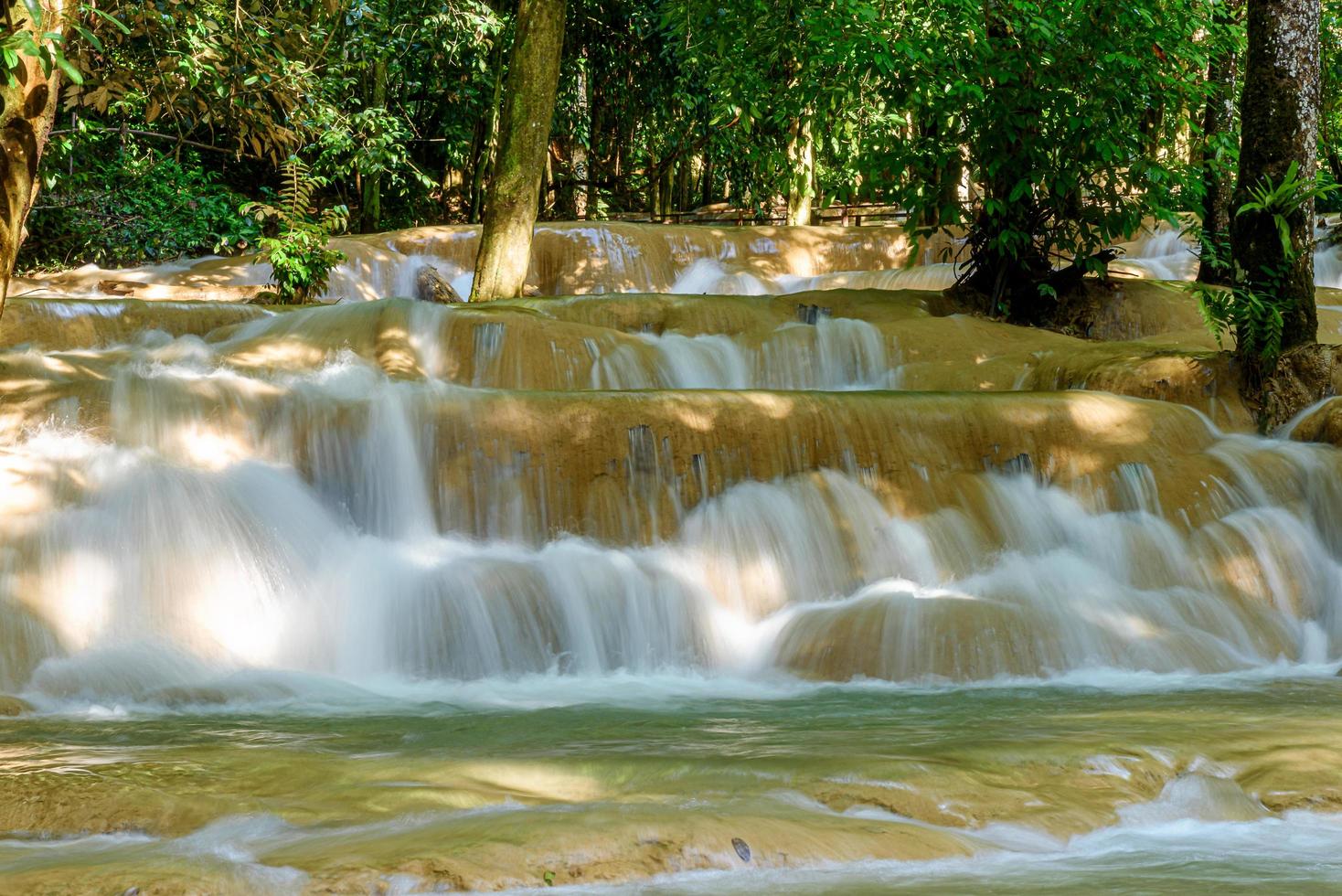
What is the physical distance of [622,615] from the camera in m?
6.62

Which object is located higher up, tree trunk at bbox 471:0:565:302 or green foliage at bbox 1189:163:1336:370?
tree trunk at bbox 471:0:565:302

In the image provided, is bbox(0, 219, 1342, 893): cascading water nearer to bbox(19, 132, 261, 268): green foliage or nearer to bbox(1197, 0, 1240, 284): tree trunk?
bbox(1197, 0, 1240, 284): tree trunk

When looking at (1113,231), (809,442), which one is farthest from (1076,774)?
(1113,231)

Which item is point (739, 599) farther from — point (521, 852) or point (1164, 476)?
point (521, 852)

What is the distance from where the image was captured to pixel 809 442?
771 cm

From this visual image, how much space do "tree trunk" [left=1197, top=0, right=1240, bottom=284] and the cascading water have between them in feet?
10.7

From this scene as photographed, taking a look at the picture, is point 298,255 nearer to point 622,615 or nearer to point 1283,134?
point 622,615

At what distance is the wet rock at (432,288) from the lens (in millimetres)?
14430

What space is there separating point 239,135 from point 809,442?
12.4 ft

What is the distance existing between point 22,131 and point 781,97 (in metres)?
9.78

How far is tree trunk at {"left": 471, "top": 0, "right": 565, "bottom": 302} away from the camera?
12.3 metres

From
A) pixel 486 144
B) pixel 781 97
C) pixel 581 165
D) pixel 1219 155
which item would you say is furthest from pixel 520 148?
pixel 581 165

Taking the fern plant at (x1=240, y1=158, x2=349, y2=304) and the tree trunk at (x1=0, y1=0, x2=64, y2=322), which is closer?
the tree trunk at (x1=0, y1=0, x2=64, y2=322)

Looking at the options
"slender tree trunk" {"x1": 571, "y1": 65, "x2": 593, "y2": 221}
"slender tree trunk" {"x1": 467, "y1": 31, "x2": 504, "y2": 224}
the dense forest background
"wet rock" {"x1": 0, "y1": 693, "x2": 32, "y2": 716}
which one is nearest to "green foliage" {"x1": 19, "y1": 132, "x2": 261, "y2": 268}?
the dense forest background
